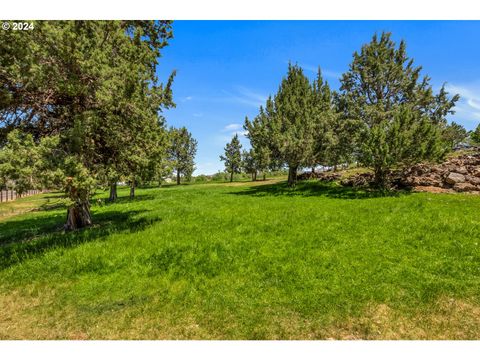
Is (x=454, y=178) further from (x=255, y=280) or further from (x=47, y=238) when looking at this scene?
(x=47, y=238)

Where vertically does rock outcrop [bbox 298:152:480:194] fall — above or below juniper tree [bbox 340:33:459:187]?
below

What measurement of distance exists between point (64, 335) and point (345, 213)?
1267 centimetres

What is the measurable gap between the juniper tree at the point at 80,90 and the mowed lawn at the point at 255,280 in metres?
3.17

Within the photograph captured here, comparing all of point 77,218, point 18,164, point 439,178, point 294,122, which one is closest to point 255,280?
point 18,164

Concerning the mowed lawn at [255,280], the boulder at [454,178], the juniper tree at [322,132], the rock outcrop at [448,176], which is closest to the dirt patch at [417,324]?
the mowed lawn at [255,280]

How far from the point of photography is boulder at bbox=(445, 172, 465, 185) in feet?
63.1

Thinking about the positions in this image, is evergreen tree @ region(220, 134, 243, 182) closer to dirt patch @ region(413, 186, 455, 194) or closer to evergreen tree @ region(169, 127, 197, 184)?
evergreen tree @ region(169, 127, 197, 184)

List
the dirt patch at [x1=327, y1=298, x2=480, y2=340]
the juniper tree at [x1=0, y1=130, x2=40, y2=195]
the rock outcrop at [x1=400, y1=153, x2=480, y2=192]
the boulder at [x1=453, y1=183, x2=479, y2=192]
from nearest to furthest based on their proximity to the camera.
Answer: the dirt patch at [x1=327, y1=298, x2=480, y2=340] → the juniper tree at [x1=0, y1=130, x2=40, y2=195] → the boulder at [x1=453, y1=183, x2=479, y2=192] → the rock outcrop at [x1=400, y1=153, x2=480, y2=192]

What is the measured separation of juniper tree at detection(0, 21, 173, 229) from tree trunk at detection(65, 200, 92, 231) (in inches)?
7.0

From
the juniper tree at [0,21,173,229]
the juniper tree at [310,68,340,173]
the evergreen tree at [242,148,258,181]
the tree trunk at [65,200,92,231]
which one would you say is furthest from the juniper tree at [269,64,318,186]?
the evergreen tree at [242,148,258,181]

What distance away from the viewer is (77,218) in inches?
575

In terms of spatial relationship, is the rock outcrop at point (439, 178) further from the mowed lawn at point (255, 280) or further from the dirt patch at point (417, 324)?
the dirt patch at point (417, 324)

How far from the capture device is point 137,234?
12.0m
